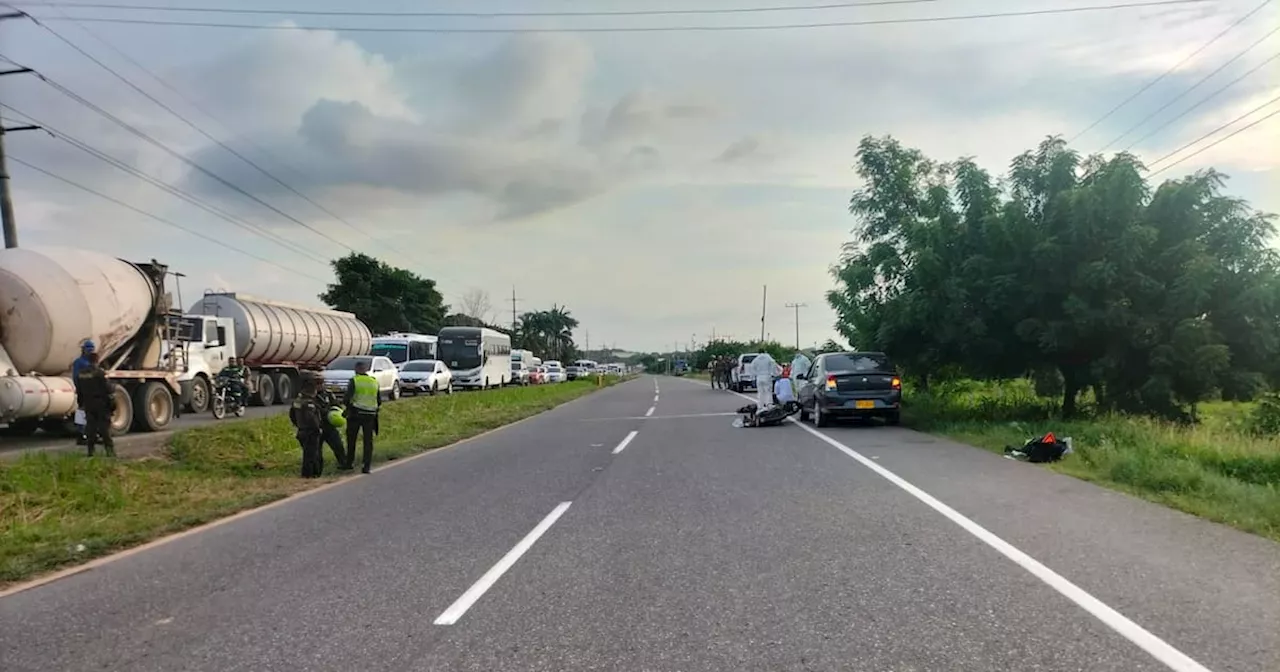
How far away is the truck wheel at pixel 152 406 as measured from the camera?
19641mm

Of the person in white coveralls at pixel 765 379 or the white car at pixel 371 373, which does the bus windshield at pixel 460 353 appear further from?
the person in white coveralls at pixel 765 379

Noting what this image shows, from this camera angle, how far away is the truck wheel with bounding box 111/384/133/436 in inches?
738

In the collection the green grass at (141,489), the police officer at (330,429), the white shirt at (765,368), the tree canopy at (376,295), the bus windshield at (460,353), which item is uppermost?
the tree canopy at (376,295)

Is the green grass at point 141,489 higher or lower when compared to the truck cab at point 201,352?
lower

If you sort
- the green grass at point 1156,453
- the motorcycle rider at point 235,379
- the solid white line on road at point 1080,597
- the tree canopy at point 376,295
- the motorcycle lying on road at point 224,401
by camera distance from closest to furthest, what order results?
the solid white line on road at point 1080,597 < the green grass at point 1156,453 < the motorcycle lying on road at point 224,401 < the motorcycle rider at point 235,379 < the tree canopy at point 376,295

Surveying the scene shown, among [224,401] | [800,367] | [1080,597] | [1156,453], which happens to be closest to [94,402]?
[224,401]

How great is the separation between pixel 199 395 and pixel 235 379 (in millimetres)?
1790

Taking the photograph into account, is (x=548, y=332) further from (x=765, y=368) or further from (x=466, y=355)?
(x=765, y=368)

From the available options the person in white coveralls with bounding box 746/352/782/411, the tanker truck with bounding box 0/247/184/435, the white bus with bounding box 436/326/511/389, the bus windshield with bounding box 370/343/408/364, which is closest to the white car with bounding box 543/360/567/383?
the white bus with bounding box 436/326/511/389

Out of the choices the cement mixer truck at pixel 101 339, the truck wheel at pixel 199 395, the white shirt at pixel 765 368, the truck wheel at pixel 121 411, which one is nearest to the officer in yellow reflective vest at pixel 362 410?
the cement mixer truck at pixel 101 339

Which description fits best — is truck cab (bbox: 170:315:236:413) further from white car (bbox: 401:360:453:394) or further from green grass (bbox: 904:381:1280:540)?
green grass (bbox: 904:381:1280:540)

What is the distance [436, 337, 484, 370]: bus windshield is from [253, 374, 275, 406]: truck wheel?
1473 centimetres

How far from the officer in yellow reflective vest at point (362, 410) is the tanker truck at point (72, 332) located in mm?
5161

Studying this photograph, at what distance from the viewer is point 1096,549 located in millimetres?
7281
